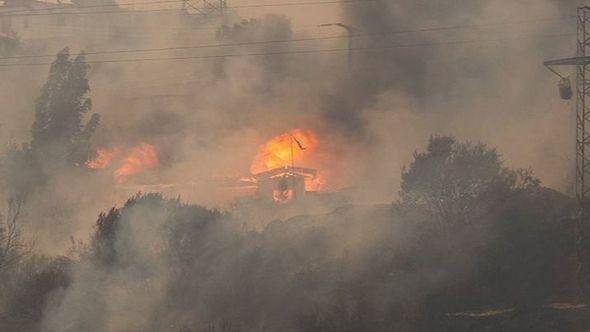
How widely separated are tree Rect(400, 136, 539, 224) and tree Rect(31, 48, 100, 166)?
16829 mm

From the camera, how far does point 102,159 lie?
140 ft

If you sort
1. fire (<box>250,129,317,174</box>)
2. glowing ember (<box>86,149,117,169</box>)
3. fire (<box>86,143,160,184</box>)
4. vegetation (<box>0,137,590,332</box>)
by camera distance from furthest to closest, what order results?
1. fire (<box>86,143,160,184</box>)
2. glowing ember (<box>86,149,117,169</box>)
3. fire (<box>250,129,317,174</box>)
4. vegetation (<box>0,137,590,332</box>)

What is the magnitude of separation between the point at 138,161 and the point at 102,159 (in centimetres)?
181

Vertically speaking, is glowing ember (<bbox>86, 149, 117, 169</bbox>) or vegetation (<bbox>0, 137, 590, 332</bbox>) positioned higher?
glowing ember (<bbox>86, 149, 117, 169</bbox>)

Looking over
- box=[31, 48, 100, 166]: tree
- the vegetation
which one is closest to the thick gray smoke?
the vegetation

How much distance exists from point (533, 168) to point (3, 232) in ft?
70.3

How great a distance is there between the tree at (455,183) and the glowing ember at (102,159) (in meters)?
18.2

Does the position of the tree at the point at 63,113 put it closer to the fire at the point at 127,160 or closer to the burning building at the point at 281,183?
the fire at the point at 127,160

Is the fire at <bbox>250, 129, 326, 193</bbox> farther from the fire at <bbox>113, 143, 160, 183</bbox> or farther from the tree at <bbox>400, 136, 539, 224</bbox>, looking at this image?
the tree at <bbox>400, 136, 539, 224</bbox>

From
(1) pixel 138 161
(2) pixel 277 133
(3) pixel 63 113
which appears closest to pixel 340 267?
(2) pixel 277 133

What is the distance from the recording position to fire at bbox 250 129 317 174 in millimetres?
40500

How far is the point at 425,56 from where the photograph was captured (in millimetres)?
41781

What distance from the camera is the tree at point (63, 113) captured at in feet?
126

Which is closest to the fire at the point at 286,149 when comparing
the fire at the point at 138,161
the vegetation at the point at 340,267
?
the fire at the point at 138,161
